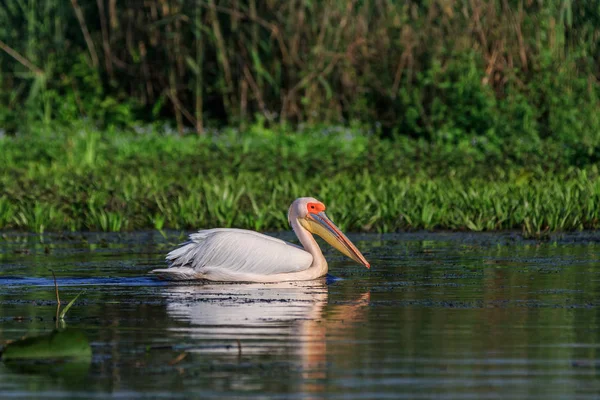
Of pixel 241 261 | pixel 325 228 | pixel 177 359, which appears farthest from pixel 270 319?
pixel 325 228

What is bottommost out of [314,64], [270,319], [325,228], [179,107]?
[270,319]

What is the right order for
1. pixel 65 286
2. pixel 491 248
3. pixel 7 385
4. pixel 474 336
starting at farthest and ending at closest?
pixel 491 248 < pixel 65 286 < pixel 474 336 < pixel 7 385

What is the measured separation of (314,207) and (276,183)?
4185 mm

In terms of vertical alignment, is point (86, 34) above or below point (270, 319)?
above

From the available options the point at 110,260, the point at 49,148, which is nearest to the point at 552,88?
the point at 49,148

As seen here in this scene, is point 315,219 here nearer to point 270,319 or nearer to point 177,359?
point 270,319

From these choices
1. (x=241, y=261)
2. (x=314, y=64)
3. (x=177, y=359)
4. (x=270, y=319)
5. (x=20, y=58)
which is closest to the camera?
(x=177, y=359)

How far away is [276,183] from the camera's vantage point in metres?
14.7

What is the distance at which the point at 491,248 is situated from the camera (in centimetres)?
1162

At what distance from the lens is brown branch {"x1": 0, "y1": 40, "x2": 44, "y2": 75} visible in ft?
64.4

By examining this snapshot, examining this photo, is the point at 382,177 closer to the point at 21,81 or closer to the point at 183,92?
the point at 183,92

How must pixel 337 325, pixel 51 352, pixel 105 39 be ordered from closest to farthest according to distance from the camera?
pixel 51 352 < pixel 337 325 < pixel 105 39

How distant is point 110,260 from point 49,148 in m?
7.24

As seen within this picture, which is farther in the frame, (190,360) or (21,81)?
(21,81)
